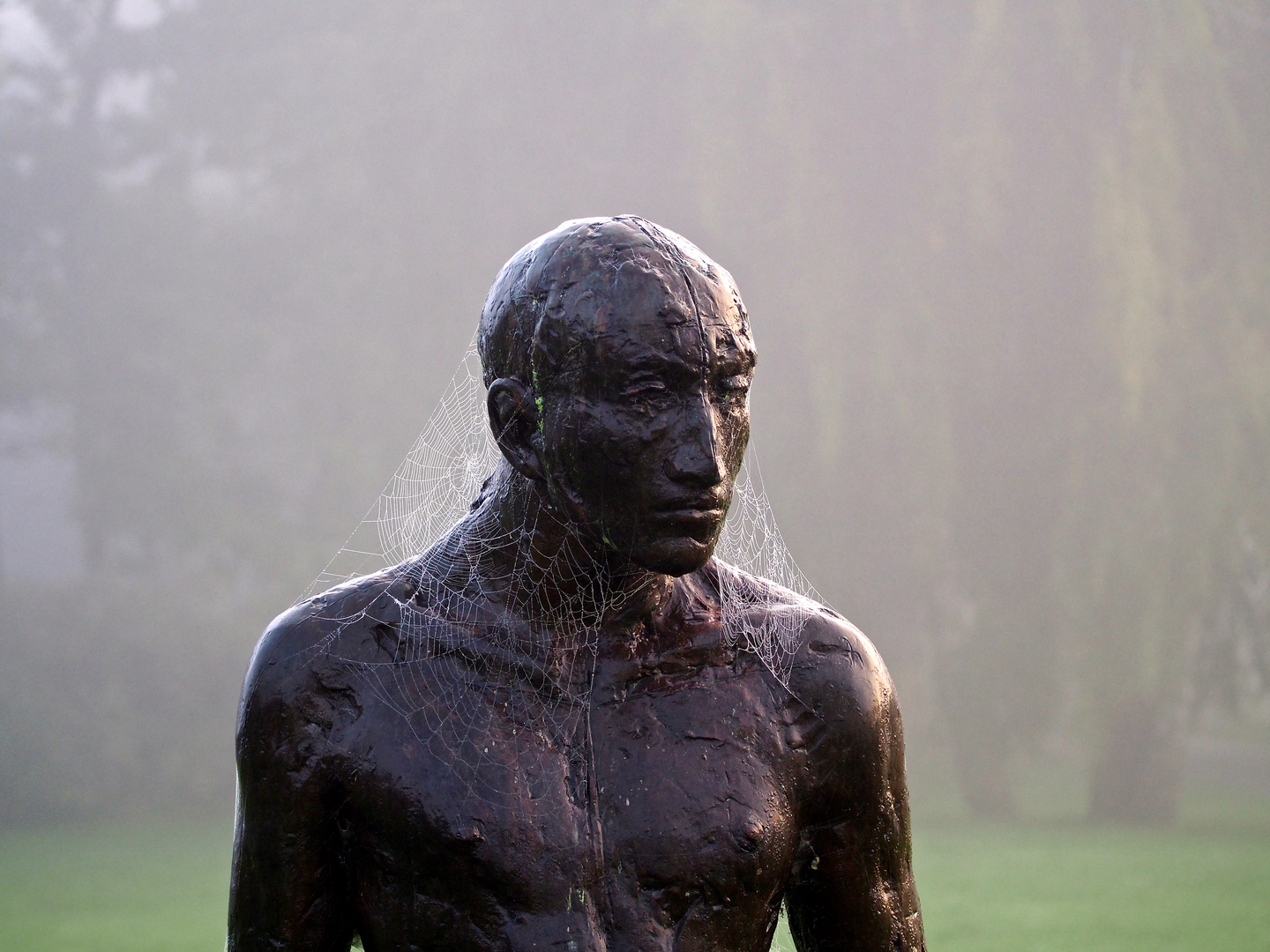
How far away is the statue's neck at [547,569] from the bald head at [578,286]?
9.3 inches

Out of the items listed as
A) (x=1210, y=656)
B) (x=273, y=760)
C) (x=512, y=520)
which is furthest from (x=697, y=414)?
(x=1210, y=656)

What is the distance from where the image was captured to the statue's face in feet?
6.67

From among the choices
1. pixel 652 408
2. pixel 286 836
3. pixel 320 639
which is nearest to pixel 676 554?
pixel 652 408

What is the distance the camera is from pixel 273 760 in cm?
227

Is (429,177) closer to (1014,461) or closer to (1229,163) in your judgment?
(1014,461)

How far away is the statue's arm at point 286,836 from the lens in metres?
2.25

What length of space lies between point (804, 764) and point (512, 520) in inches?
25.9

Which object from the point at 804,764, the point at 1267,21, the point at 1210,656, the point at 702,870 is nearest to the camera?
the point at 702,870

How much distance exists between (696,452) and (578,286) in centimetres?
32

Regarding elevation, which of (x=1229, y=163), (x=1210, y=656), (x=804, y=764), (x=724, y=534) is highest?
(x=1229, y=163)

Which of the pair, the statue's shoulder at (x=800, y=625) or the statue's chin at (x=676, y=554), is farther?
the statue's shoulder at (x=800, y=625)

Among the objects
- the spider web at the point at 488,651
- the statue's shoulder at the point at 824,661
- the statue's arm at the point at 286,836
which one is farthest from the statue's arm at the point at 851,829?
the statue's arm at the point at 286,836

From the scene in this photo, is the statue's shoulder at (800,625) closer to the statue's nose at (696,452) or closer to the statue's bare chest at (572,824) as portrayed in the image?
the statue's bare chest at (572,824)

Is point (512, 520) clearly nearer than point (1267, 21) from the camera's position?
Yes
